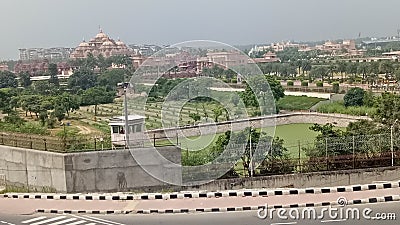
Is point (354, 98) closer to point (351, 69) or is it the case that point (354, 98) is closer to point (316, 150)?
point (316, 150)

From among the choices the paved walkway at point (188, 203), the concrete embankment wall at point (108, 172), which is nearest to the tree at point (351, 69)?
the concrete embankment wall at point (108, 172)

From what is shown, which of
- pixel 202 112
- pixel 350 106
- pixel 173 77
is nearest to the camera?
pixel 173 77

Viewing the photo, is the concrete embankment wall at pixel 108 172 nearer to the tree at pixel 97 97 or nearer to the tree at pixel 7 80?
the tree at pixel 97 97

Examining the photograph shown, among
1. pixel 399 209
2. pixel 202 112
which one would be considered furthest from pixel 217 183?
pixel 202 112

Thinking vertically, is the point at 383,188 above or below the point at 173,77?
below

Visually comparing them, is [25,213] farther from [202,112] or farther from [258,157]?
[202,112]

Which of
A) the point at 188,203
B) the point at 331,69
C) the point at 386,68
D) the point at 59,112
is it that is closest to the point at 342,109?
the point at 59,112
